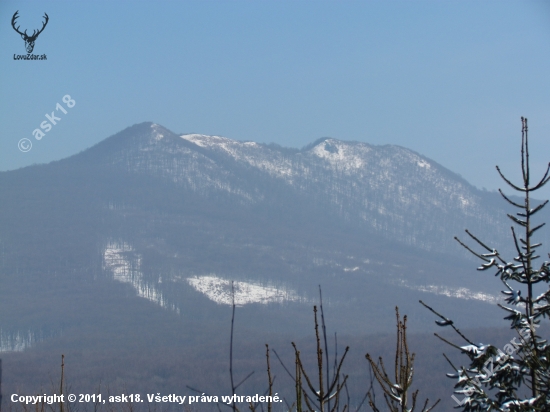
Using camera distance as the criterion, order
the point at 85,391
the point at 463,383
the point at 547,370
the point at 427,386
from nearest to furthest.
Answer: the point at 547,370, the point at 463,383, the point at 427,386, the point at 85,391

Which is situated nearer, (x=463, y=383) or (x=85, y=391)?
(x=463, y=383)

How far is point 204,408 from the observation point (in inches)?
6501

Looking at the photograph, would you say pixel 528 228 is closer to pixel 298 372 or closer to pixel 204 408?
pixel 298 372

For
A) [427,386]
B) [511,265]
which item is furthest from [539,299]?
[427,386]

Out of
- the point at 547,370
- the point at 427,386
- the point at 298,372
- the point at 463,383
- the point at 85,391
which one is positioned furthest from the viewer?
the point at 85,391

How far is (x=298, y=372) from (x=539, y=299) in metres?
3.83

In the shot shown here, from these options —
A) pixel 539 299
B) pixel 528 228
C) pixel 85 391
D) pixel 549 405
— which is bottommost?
pixel 85 391

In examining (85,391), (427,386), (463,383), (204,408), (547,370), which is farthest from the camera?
(85,391)

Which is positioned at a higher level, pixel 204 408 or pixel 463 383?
pixel 463 383

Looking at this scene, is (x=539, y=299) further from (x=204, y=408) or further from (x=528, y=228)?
(x=204, y=408)

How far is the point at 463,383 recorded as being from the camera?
8.79 m

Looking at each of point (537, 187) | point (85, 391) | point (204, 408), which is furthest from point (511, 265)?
point (85, 391)

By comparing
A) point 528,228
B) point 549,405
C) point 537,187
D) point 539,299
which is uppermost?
point 537,187

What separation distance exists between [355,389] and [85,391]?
79.4 m
